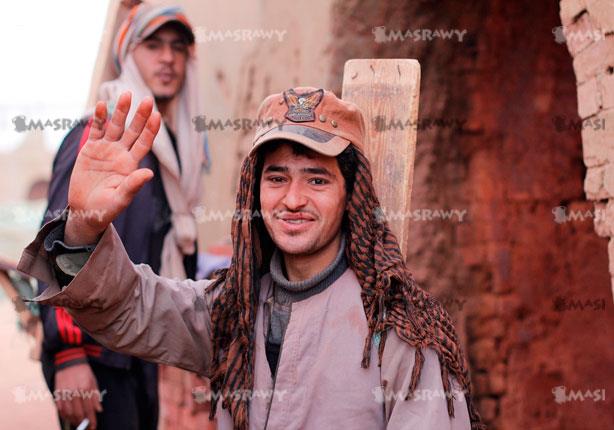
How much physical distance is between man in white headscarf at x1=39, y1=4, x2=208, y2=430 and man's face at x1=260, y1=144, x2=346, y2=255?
1360 millimetres

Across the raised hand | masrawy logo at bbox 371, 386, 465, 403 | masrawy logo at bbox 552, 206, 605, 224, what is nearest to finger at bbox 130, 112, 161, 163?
the raised hand

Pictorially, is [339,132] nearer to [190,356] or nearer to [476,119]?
[190,356]

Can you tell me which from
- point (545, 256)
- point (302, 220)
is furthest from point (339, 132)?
point (545, 256)

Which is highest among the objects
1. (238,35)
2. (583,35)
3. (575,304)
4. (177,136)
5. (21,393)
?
(238,35)

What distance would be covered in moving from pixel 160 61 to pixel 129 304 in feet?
6.63

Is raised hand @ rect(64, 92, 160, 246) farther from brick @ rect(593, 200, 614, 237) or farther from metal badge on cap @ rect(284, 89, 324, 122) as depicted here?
brick @ rect(593, 200, 614, 237)

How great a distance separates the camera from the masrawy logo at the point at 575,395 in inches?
169

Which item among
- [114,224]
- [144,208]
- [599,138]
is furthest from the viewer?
[144,208]

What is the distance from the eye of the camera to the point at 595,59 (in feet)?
8.43

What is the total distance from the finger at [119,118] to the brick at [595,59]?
1.62 meters

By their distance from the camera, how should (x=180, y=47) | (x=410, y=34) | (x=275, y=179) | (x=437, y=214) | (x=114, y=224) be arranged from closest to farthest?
(x=275, y=179)
(x=114, y=224)
(x=180, y=47)
(x=410, y=34)
(x=437, y=214)

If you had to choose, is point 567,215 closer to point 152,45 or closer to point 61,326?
point 152,45

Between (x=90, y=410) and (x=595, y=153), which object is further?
(x=90, y=410)

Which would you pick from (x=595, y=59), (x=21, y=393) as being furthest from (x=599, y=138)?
(x=21, y=393)
